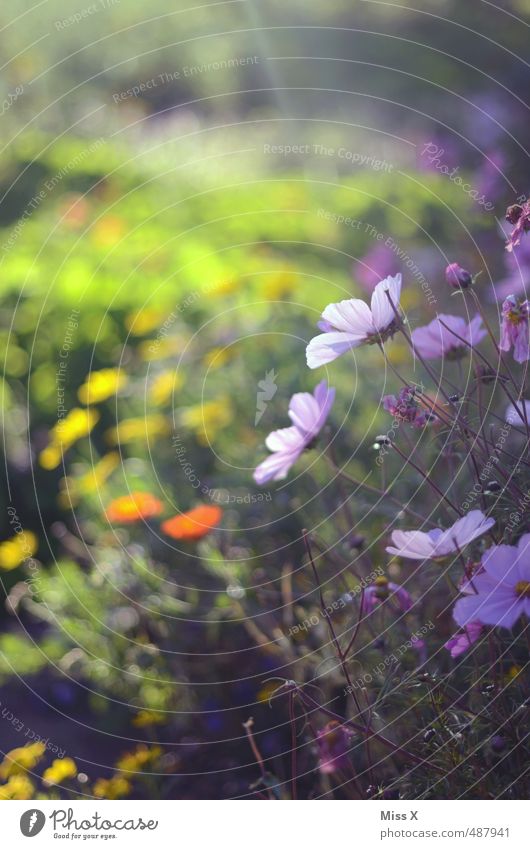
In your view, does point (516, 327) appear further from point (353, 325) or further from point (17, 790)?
point (17, 790)

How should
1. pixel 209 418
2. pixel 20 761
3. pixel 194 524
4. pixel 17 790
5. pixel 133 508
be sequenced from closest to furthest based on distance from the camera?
pixel 17 790 → pixel 20 761 → pixel 194 524 → pixel 133 508 → pixel 209 418

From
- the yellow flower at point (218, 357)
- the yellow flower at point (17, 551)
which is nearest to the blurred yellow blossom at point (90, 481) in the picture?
the yellow flower at point (17, 551)

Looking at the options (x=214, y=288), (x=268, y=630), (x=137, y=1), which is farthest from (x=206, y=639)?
(x=137, y=1)

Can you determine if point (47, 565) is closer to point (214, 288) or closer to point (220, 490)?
point (220, 490)

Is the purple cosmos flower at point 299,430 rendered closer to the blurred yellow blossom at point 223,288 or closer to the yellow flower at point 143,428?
the yellow flower at point 143,428

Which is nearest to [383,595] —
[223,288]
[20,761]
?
[20,761]

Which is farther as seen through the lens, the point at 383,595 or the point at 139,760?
the point at 139,760

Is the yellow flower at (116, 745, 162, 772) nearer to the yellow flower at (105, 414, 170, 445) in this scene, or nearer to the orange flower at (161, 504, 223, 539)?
the orange flower at (161, 504, 223, 539)

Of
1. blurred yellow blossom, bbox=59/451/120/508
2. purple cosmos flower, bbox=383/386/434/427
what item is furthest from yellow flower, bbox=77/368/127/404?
purple cosmos flower, bbox=383/386/434/427
